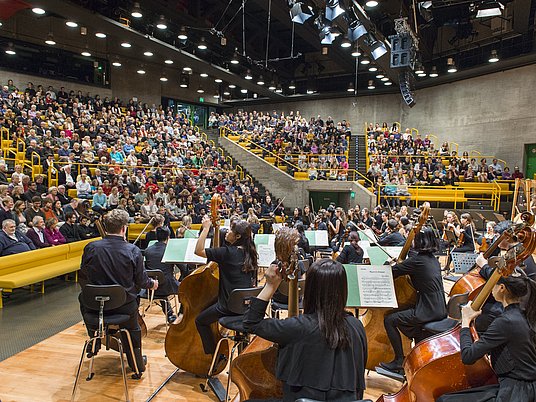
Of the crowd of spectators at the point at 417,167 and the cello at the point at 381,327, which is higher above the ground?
the crowd of spectators at the point at 417,167

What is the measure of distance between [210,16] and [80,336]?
16.2 metres

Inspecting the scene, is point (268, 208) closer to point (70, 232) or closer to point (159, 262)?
point (70, 232)

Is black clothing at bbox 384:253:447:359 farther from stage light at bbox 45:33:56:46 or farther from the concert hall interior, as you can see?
stage light at bbox 45:33:56:46

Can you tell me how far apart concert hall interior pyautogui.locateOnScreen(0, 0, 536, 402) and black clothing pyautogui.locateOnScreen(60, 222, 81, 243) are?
1.2 inches

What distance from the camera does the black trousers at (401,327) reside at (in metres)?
3.88

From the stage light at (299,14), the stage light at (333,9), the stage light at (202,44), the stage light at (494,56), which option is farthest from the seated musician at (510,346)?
the stage light at (494,56)

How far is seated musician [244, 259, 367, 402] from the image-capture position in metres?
1.96

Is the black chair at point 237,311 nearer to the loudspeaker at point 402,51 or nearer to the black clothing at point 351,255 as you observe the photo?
the black clothing at point 351,255

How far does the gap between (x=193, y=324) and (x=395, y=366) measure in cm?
198

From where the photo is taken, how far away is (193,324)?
3.98 metres

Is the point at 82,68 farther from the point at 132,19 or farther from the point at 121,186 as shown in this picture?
the point at 121,186

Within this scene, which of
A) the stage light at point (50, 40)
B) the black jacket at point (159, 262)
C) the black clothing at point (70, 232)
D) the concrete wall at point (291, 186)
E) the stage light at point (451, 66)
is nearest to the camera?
the black jacket at point (159, 262)

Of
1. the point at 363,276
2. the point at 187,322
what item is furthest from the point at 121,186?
the point at 363,276

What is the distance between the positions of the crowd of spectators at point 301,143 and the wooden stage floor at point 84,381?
13.2m
